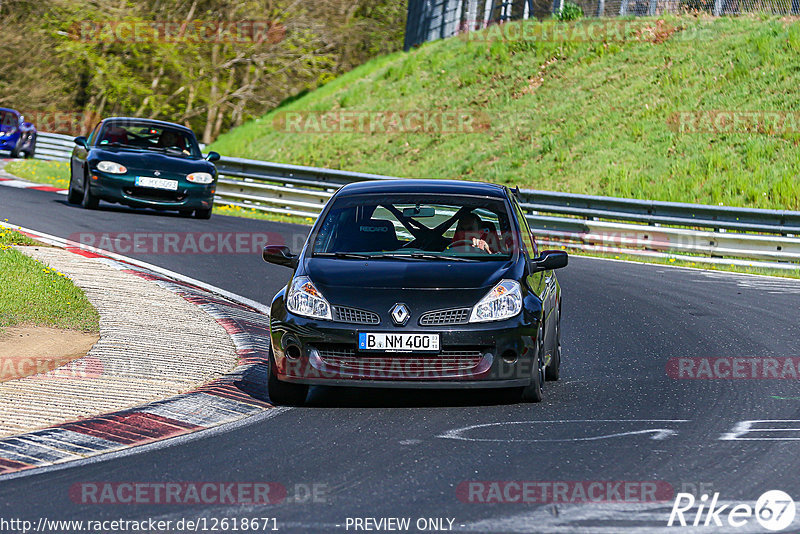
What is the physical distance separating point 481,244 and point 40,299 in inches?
169

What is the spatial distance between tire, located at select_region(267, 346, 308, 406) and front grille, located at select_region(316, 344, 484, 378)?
0.37m

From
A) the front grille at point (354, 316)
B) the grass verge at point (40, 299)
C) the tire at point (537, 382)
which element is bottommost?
the grass verge at point (40, 299)

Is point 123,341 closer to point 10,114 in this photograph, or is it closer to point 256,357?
point 256,357

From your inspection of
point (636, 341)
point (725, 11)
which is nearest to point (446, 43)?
point (725, 11)

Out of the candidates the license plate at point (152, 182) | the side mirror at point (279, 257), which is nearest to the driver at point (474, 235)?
the side mirror at point (279, 257)

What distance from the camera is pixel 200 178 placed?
20.4 metres

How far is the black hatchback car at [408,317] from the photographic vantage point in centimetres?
757

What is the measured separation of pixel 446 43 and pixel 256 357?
104 feet

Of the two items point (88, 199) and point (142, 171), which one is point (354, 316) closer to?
point (142, 171)

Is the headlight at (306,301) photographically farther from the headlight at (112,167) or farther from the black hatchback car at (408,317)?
the headlight at (112,167)

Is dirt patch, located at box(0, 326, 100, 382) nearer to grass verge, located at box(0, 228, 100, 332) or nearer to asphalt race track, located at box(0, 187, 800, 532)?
grass verge, located at box(0, 228, 100, 332)

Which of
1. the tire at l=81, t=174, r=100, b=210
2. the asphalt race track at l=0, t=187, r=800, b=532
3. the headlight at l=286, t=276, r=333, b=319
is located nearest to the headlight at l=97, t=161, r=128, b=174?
the tire at l=81, t=174, r=100, b=210

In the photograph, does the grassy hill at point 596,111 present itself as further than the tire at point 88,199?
Yes

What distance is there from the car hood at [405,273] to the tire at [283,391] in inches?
25.8
